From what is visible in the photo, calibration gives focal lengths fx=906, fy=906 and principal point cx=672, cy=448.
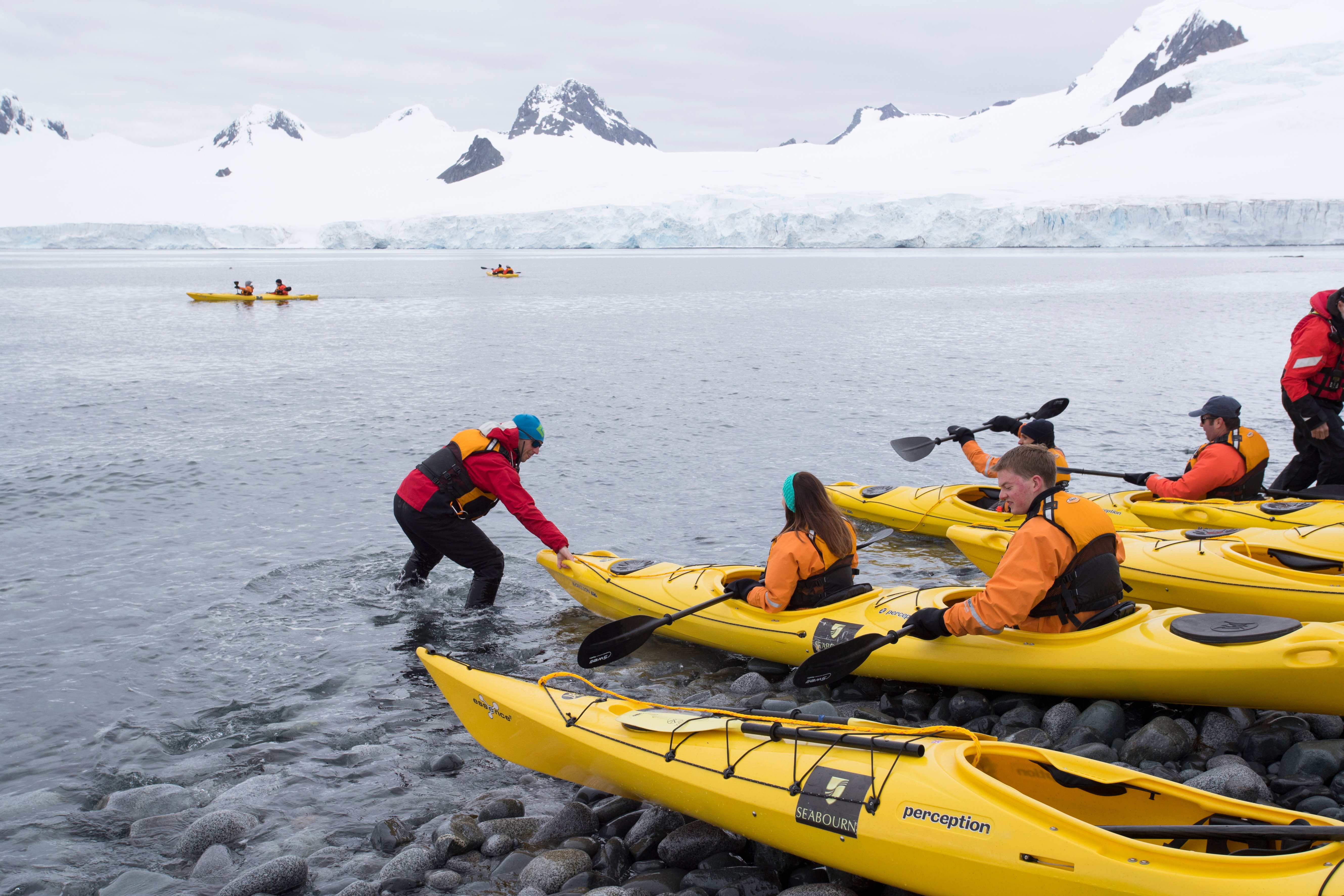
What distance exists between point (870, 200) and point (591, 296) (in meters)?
39.0

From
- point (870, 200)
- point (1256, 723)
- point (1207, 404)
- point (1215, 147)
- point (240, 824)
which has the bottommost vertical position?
point (240, 824)

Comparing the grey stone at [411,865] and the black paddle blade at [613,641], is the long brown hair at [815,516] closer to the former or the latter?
the black paddle blade at [613,641]

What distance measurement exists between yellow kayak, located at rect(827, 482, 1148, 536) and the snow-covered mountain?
5813 cm

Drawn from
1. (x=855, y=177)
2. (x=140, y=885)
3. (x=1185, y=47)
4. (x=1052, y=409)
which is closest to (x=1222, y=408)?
(x=1052, y=409)

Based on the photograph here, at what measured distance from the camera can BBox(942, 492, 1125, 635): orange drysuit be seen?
414cm

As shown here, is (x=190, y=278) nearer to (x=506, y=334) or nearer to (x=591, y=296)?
(x=591, y=296)

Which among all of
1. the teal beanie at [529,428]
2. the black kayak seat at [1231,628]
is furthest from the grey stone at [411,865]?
the black kayak seat at [1231,628]

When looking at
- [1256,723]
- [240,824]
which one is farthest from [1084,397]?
[240,824]

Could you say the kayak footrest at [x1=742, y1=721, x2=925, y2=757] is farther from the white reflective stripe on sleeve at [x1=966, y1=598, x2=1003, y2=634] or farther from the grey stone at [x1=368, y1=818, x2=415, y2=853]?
the grey stone at [x1=368, y1=818, x2=415, y2=853]

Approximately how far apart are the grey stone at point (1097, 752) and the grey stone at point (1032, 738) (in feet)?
0.63

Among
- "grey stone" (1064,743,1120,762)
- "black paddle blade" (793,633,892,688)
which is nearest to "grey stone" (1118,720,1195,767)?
"grey stone" (1064,743,1120,762)

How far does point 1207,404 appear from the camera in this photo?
6.52m

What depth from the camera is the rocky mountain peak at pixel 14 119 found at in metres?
160

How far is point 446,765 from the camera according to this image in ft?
15.8
